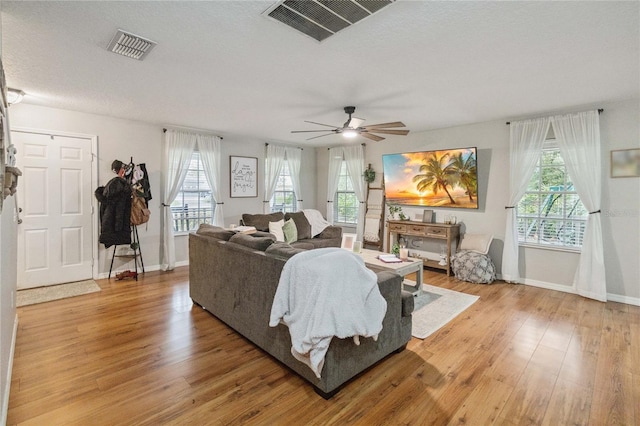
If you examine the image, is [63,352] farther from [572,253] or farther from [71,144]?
[572,253]

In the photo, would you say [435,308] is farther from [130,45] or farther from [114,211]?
[114,211]

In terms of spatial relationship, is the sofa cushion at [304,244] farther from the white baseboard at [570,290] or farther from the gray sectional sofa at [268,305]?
the white baseboard at [570,290]

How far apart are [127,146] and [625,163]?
6.93 metres

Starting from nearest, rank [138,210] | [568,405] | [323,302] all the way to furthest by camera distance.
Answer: [323,302] → [568,405] → [138,210]

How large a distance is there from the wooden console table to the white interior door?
16.4 feet

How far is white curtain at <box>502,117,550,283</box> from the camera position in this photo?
442 centimetres

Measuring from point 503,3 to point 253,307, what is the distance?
2.79 metres

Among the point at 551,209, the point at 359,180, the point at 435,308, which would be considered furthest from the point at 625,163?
the point at 359,180

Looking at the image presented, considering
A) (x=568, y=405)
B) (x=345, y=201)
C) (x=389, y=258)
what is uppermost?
(x=345, y=201)

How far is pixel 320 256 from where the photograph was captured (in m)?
2.12

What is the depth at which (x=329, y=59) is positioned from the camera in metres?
2.65

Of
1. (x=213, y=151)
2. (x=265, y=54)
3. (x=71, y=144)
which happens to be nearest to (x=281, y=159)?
(x=213, y=151)

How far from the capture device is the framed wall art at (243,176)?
6.26 meters

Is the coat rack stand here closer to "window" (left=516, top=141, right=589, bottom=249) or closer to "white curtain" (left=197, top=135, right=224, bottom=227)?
"white curtain" (left=197, top=135, right=224, bottom=227)
